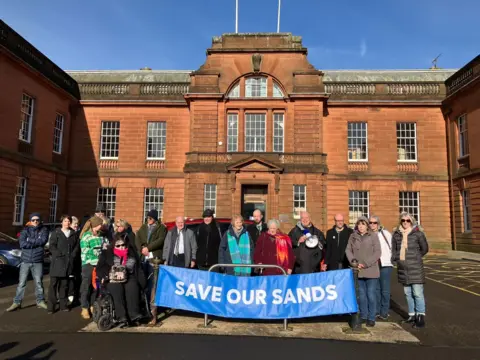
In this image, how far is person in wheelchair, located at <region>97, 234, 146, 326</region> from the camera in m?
5.87

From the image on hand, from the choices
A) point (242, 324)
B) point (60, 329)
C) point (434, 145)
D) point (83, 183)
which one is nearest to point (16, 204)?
point (83, 183)

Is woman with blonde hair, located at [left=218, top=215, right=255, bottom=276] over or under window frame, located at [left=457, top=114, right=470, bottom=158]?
under

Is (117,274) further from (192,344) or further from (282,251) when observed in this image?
(282,251)

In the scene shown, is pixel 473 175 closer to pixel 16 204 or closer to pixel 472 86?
pixel 472 86

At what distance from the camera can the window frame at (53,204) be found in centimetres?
2092

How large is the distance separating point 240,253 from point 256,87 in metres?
16.4

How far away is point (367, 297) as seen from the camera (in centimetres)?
641

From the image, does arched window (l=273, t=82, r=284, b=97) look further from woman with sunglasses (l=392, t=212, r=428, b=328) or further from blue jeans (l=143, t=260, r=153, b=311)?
blue jeans (l=143, t=260, r=153, b=311)

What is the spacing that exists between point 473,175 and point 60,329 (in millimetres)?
20390

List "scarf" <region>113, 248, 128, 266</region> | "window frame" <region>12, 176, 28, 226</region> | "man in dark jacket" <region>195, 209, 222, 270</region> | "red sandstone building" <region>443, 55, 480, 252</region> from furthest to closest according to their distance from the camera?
1. "red sandstone building" <region>443, 55, 480, 252</region>
2. "window frame" <region>12, 176, 28, 226</region>
3. "man in dark jacket" <region>195, 209, 222, 270</region>
4. "scarf" <region>113, 248, 128, 266</region>

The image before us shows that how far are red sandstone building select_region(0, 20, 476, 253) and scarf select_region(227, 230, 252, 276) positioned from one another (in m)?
13.0

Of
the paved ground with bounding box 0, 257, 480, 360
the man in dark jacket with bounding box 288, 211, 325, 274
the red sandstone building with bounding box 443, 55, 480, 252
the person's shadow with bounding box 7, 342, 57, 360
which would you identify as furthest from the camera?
the red sandstone building with bounding box 443, 55, 480, 252

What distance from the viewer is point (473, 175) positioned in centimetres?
1864

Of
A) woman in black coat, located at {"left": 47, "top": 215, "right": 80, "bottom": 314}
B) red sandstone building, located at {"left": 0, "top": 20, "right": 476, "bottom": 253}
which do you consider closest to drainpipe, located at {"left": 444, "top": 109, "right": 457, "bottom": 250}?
red sandstone building, located at {"left": 0, "top": 20, "right": 476, "bottom": 253}
